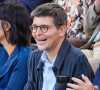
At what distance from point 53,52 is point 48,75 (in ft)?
0.50

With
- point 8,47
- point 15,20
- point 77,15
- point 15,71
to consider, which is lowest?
point 15,71

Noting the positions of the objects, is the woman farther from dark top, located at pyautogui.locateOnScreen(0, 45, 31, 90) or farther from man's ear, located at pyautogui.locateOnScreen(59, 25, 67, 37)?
man's ear, located at pyautogui.locateOnScreen(59, 25, 67, 37)

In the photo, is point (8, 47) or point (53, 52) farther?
point (8, 47)

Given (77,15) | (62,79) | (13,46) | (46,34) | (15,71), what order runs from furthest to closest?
(77,15) → (13,46) → (15,71) → (46,34) → (62,79)

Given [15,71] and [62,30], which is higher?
[62,30]

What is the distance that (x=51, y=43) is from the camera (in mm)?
1379

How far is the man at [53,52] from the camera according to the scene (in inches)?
53.3

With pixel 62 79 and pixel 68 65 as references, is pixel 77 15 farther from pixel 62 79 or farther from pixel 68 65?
pixel 62 79

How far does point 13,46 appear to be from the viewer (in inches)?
70.4

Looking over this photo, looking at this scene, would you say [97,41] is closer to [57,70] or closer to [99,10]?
[99,10]

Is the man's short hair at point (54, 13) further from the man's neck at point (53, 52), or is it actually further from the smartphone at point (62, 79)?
the smartphone at point (62, 79)

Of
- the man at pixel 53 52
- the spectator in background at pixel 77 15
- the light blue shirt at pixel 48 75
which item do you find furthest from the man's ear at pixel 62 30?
the spectator in background at pixel 77 15

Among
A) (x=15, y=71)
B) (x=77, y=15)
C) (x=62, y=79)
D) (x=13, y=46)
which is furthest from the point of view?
(x=77, y=15)

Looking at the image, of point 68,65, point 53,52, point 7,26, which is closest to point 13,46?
point 7,26
